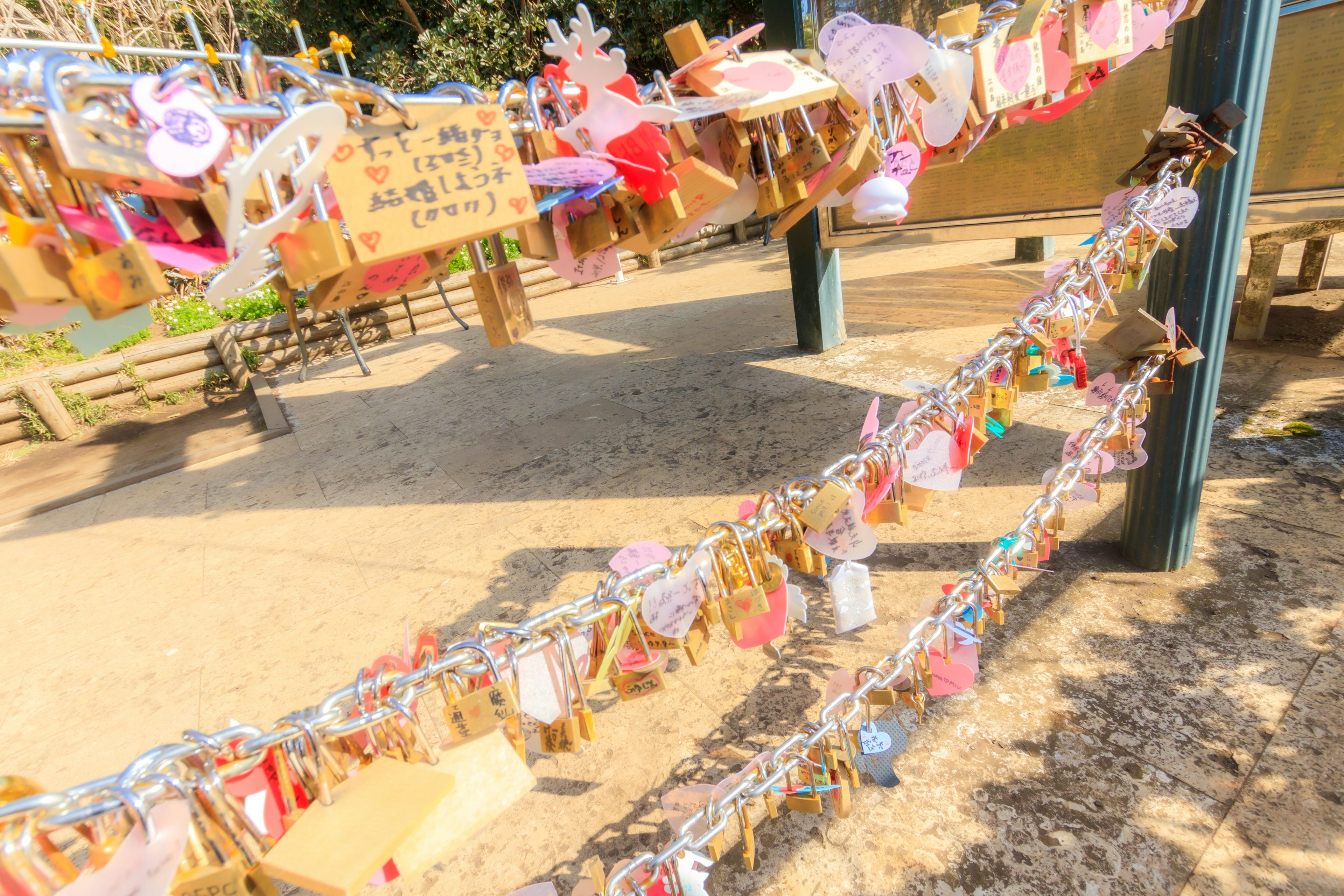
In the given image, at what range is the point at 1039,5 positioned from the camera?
1.45 metres

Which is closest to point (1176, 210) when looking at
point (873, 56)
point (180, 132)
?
point (873, 56)

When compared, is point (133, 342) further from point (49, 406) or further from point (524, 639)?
point (524, 639)

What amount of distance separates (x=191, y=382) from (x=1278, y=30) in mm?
9426

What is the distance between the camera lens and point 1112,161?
11.2ft

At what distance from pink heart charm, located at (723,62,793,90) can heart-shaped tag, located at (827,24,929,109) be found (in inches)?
6.5

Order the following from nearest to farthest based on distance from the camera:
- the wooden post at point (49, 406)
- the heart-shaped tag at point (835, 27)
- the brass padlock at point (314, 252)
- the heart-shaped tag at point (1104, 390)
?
the brass padlock at point (314, 252), the heart-shaped tag at point (835, 27), the heart-shaped tag at point (1104, 390), the wooden post at point (49, 406)

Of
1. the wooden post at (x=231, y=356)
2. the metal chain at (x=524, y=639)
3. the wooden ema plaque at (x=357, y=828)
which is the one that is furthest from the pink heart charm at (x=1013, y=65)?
the wooden post at (x=231, y=356)

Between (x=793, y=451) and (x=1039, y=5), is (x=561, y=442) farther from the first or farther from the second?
(x=1039, y=5)

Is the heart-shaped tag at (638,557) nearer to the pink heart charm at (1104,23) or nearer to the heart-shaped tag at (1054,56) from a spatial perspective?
the heart-shaped tag at (1054,56)

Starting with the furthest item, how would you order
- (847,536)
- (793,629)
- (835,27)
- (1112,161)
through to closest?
1. (1112,161)
2. (793,629)
3. (835,27)
4. (847,536)

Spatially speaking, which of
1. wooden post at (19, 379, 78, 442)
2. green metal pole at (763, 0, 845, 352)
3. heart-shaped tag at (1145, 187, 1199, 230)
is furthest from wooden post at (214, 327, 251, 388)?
heart-shaped tag at (1145, 187, 1199, 230)

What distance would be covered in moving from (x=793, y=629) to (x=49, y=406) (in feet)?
26.2

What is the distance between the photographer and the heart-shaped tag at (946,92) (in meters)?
1.38

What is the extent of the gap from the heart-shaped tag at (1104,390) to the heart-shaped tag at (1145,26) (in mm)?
847
